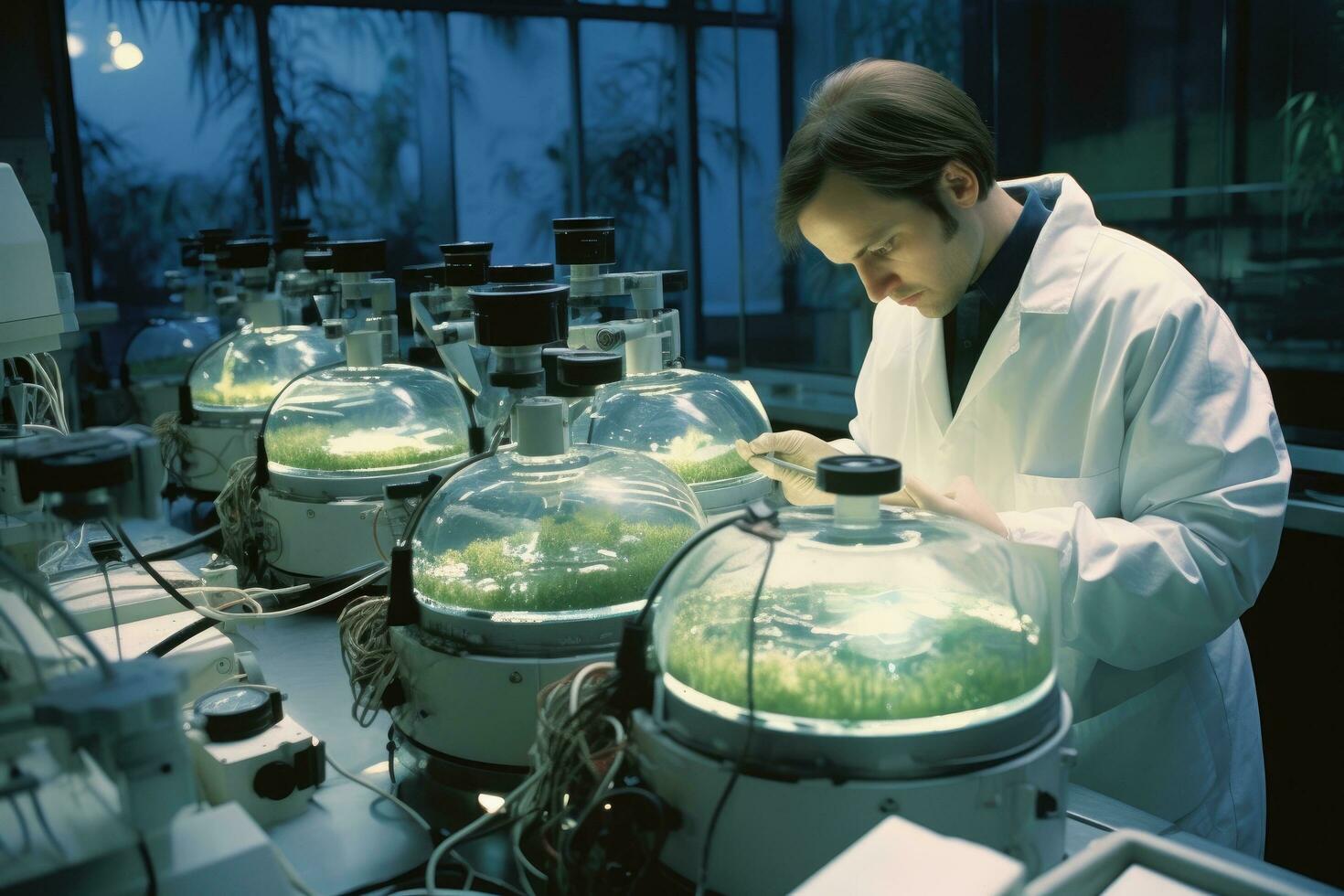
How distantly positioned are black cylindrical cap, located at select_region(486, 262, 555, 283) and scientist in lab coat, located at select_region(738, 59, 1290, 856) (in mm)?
356

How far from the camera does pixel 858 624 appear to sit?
0.89 metres

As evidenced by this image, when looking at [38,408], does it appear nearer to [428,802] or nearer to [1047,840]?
[428,802]

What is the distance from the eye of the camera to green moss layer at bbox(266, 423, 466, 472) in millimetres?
1813

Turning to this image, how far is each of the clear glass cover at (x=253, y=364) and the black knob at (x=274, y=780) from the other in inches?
58.8

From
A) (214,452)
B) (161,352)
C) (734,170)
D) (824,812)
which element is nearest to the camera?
(824,812)

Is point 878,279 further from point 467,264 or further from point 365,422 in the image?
point 365,422

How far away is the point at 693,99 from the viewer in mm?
6531

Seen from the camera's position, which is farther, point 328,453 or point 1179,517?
point 328,453

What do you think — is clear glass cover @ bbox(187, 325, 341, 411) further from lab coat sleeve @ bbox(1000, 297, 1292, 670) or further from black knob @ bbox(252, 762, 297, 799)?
lab coat sleeve @ bbox(1000, 297, 1292, 670)

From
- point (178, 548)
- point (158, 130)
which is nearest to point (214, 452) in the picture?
point (178, 548)

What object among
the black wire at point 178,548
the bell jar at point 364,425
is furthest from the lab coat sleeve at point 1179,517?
the black wire at point 178,548

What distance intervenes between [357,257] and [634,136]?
4882 mm

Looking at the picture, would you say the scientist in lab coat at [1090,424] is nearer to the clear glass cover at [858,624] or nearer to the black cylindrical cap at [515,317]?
the clear glass cover at [858,624]

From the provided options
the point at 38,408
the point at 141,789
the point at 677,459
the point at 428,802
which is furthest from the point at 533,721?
the point at 38,408
